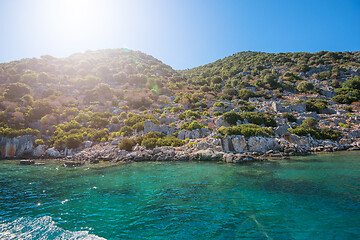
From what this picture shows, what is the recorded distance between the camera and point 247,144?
24.7 meters

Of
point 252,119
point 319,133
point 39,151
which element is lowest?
point 39,151

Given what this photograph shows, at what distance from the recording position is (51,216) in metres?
7.84

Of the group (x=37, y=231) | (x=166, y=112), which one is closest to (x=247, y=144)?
(x=166, y=112)

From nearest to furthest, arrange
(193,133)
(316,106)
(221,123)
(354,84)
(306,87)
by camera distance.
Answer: (193,133)
(221,123)
(316,106)
(354,84)
(306,87)

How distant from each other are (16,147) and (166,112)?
1063 inches

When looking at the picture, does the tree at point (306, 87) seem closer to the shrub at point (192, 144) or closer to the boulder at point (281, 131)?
the boulder at point (281, 131)

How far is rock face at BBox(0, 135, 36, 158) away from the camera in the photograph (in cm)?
2459

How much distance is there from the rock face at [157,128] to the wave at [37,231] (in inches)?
880

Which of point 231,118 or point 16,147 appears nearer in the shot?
point 16,147

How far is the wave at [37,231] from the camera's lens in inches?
245

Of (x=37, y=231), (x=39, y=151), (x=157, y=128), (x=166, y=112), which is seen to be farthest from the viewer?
(x=166, y=112)

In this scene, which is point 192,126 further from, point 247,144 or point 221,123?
point 247,144

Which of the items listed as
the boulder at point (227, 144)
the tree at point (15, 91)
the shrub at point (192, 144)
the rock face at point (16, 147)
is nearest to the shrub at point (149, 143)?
the shrub at point (192, 144)

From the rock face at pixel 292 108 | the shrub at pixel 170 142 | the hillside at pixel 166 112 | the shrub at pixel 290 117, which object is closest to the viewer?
the shrub at pixel 170 142
